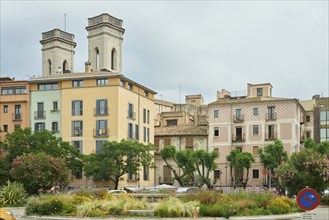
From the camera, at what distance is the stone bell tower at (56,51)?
9204 cm

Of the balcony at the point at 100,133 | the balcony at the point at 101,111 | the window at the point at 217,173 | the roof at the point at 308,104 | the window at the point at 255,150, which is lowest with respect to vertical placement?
the window at the point at 217,173

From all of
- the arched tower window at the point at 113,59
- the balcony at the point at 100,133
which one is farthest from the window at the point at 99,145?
the arched tower window at the point at 113,59

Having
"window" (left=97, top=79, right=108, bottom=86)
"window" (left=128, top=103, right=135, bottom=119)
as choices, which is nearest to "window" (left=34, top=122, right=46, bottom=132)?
"window" (left=97, top=79, right=108, bottom=86)

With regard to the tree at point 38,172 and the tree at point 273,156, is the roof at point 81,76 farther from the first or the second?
the tree at point 38,172

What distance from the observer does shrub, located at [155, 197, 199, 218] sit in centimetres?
2311

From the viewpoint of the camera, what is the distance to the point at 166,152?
64875mm

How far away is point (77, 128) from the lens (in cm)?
6781

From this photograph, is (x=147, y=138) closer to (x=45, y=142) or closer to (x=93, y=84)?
(x=93, y=84)

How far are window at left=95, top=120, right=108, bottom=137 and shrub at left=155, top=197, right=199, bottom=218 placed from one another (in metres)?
43.0

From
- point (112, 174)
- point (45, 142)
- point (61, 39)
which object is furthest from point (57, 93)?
point (61, 39)

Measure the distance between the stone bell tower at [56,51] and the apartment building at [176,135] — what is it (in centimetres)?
2078

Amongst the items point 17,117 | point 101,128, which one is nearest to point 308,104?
point 101,128

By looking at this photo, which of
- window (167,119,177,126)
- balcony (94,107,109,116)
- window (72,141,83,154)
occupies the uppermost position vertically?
balcony (94,107,109,116)

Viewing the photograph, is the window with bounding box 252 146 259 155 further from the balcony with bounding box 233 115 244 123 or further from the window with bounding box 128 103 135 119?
the window with bounding box 128 103 135 119
